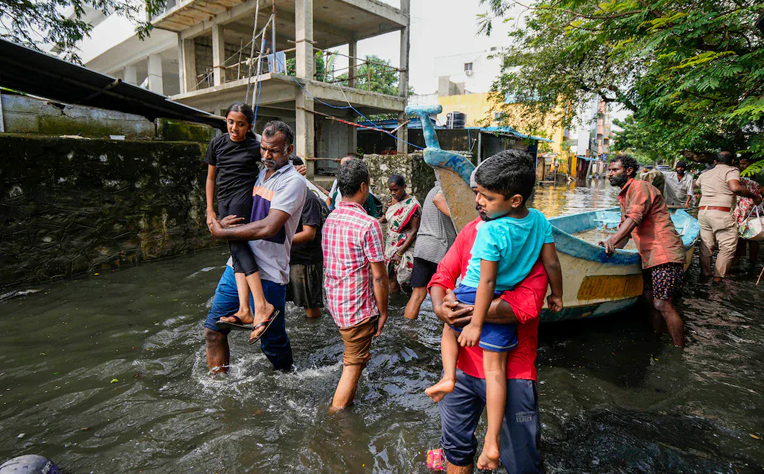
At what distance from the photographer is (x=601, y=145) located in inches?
2256

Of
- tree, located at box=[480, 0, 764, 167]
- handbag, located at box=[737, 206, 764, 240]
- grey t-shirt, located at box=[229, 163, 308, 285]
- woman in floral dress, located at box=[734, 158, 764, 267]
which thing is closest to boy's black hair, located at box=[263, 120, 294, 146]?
grey t-shirt, located at box=[229, 163, 308, 285]

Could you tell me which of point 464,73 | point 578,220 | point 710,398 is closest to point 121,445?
point 710,398

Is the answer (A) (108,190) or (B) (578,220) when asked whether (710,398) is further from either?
(A) (108,190)

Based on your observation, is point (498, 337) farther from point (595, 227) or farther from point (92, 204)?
point (595, 227)

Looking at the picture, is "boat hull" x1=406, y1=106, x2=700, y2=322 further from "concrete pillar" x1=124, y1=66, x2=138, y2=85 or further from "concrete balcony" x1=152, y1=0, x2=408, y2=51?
"concrete pillar" x1=124, y1=66, x2=138, y2=85

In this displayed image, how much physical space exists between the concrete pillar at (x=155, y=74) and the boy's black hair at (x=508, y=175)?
19429mm

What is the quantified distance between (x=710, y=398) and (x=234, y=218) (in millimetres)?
3800

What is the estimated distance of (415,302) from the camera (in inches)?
181

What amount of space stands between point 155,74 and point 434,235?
60.5ft

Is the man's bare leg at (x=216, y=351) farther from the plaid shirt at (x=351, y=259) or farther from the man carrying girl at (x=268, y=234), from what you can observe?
the plaid shirt at (x=351, y=259)

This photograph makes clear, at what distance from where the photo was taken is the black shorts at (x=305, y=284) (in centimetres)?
422

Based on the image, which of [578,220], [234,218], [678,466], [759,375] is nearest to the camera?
[678,466]

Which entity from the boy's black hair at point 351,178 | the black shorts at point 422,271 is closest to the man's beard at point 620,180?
the black shorts at point 422,271

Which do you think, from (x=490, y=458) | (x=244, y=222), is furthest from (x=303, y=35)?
(x=490, y=458)
